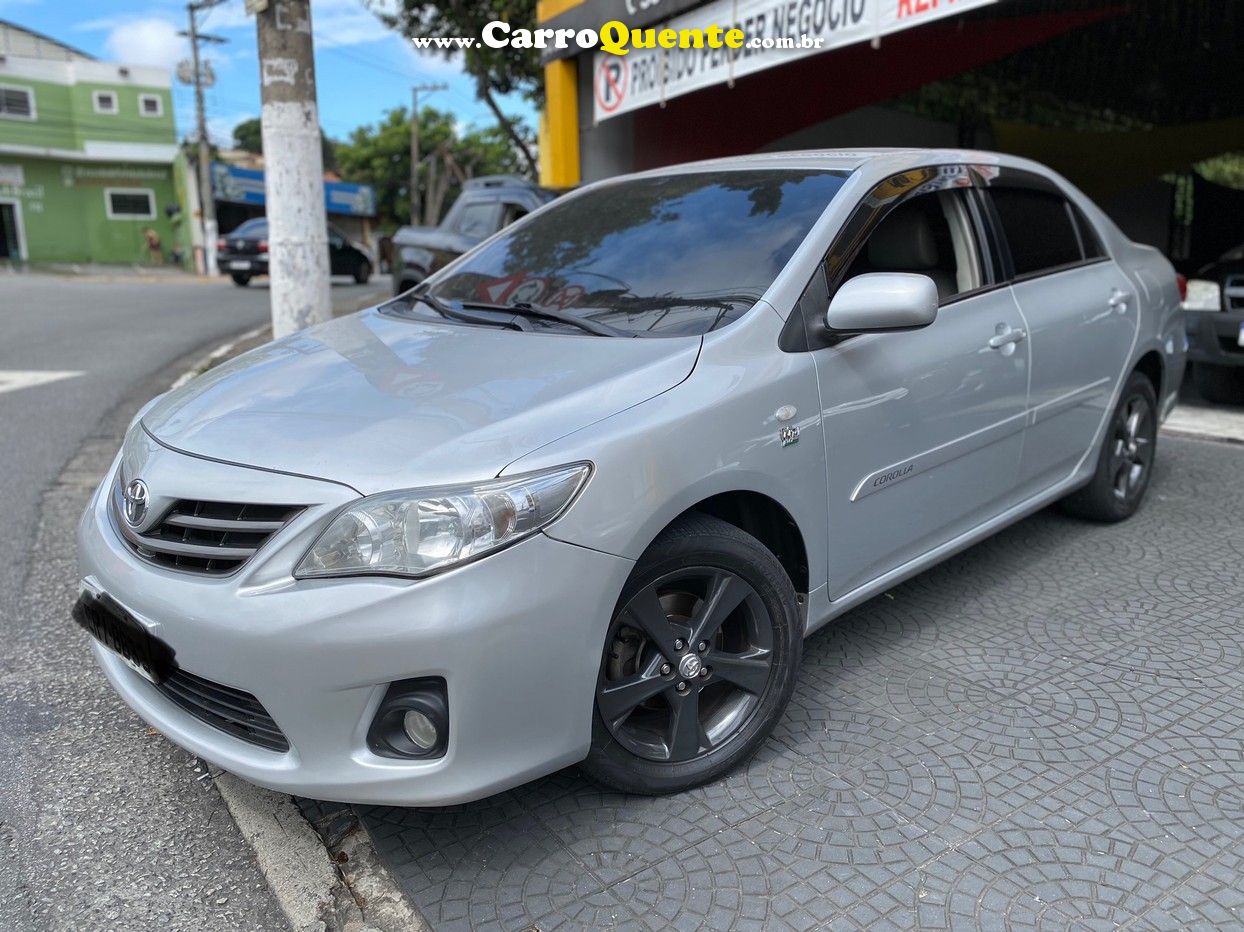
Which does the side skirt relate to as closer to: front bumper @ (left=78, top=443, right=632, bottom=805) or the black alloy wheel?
the black alloy wheel

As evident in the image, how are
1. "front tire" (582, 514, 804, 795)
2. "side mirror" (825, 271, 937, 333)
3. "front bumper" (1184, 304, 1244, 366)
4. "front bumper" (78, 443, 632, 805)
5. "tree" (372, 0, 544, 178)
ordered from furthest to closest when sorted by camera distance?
"tree" (372, 0, 544, 178) < "front bumper" (1184, 304, 1244, 366) < "side mirror" (825, 271, 937, 333) < "front tire" (582, 514, 804, 795) < "front bumper" (78, 443, 632, 805)

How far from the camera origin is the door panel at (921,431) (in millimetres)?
2846

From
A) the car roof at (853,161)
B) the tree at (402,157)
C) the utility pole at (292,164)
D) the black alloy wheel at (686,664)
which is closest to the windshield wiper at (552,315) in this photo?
the black alloy wheel at (686,664)

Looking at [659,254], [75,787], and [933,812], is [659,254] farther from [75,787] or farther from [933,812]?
[75,787]

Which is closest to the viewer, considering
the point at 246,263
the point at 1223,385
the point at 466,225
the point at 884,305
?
the point at 884,305

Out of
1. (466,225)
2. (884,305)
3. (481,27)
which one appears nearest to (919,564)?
(884,305)

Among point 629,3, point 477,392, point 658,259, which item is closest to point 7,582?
point 477,392

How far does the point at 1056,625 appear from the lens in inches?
139

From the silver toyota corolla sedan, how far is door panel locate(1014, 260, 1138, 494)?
3 cm

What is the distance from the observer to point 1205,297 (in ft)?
21.7

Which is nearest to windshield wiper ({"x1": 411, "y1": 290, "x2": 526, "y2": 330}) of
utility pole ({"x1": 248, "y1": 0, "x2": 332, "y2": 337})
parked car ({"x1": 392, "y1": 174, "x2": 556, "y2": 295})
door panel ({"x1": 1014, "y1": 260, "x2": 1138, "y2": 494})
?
door panel ({"x1": 1014, "y1": 260, "x2": 1138, "y2": 494})

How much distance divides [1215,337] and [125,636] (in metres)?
6.79

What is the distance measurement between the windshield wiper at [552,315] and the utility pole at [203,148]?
35.1m

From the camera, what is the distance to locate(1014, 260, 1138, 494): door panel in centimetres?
369
